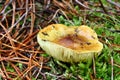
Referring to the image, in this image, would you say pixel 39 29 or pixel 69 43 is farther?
pixel 39 29

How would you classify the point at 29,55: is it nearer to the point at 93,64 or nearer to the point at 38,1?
the point at 93,64

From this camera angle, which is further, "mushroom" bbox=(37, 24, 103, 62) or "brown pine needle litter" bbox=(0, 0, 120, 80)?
"brown pine needle litter" bbox=(0, 0, 120, 80)

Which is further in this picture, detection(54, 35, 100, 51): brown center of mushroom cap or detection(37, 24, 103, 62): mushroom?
detection(54, 35, 100, 51): brown center of mushroom cap

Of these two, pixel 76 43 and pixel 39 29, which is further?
pixel 39 29

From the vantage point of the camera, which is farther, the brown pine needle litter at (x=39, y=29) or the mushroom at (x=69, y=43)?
the brown pine needle litter at (x=39, y=29)

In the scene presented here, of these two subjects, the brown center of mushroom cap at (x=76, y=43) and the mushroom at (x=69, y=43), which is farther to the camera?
the brown center of mushroom cap at (x=76, y=43)

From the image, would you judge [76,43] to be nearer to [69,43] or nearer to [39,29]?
[69,43]

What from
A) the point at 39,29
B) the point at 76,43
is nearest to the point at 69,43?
the point at 76,43

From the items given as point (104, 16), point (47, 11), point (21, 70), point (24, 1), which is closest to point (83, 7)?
point (104, 16)
